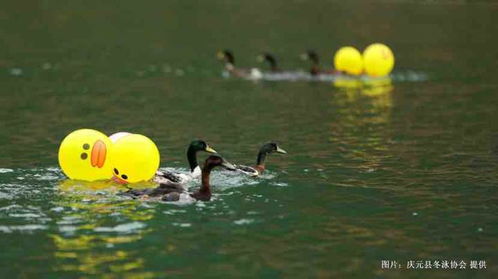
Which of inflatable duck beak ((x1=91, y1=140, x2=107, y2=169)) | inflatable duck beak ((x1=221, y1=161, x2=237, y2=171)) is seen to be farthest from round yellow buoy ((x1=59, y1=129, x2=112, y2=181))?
inflatable duck beak ((x1=221, y1=161, x2=237, y2=171))

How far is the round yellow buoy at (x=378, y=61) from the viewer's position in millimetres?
49094

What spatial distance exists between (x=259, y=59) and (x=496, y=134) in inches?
964

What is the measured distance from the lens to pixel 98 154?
77.3 ft

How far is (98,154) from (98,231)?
429 centimetres

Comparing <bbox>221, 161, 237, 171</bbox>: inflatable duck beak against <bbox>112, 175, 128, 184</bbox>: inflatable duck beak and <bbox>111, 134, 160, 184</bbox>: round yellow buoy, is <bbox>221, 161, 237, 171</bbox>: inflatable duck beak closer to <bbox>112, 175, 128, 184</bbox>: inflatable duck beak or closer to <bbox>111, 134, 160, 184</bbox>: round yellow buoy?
<bbox>111, 134, 160, 184</bbox>: round yellow buoy

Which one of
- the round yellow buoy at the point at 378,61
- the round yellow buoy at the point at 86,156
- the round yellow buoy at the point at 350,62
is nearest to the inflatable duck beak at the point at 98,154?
the round yellow buoy at the point at 86,156

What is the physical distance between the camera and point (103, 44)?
202 feet

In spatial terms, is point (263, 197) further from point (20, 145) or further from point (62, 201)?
point (20, 145)

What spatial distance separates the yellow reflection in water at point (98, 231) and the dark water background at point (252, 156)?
5cm

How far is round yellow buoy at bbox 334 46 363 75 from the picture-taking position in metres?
50.1

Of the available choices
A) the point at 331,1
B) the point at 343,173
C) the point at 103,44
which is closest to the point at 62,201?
the point at 343,173

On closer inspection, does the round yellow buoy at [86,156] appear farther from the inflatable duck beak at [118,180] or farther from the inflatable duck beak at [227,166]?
the inflatable duck beak at [227,166]

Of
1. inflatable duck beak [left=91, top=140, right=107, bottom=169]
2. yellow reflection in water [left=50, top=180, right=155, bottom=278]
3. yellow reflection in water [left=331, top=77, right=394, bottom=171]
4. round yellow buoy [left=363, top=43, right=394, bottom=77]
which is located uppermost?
round yellow buoy [left=363, top=43, right=394, bottom=77]

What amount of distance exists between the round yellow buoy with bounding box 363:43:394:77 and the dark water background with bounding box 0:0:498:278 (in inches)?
84.7
